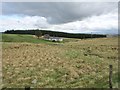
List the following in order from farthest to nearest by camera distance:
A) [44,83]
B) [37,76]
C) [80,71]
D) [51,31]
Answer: [51,31] → [80,71] → [37,76] → [44,83]

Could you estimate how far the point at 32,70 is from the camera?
866 inches

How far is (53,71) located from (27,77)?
8.30 ft

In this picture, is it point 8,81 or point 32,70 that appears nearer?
point 8,81

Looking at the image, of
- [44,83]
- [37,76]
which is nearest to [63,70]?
[37,76]

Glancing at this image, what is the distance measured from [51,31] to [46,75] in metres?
175

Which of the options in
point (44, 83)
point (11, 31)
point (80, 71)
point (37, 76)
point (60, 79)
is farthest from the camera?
point (11, 31)

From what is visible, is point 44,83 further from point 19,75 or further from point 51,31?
point 51,31

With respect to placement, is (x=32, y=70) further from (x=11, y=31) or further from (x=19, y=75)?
(x=11, y=31)

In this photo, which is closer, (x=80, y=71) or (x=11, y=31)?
(x=80, y=71)

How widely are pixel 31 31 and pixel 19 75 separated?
160m

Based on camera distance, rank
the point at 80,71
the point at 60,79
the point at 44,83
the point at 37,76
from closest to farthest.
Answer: the point at 44,83
the point at 60,79
the point at 37,76
the point at 80,71

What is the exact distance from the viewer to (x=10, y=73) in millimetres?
21406

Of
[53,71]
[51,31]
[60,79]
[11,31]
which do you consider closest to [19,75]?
[53,71]

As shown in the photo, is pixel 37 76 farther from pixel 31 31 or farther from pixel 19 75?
pixel 31 31
